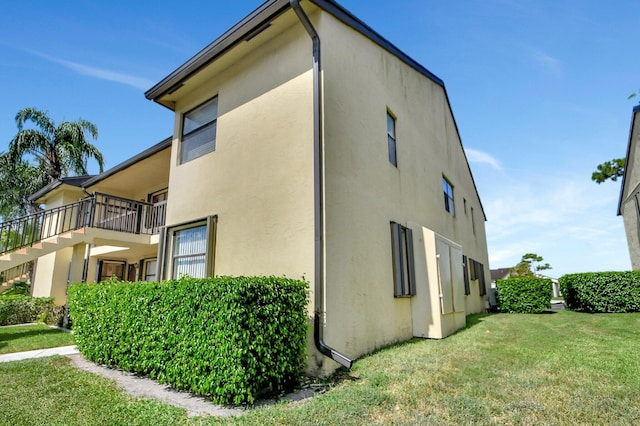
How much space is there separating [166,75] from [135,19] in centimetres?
157

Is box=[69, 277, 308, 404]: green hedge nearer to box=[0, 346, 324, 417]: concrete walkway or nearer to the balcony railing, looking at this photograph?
box=[0, 346, 324, 417]: concrete walkway

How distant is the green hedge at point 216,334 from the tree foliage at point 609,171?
2681cm

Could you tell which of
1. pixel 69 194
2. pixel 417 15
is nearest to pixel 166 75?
pixel 417 15

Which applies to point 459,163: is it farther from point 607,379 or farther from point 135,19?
point 135,19

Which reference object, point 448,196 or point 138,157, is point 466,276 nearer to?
point 448,196

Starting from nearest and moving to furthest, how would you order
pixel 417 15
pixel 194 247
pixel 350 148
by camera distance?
pixel 350 148
pixel 194 247
pixel 417 15

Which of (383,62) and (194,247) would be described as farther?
(383,62)

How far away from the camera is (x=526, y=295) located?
13305mm

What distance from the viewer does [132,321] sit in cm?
536

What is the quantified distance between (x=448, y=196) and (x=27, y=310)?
17.7 meters

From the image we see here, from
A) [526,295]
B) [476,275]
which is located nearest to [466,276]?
[526,295]

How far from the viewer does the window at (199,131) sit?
8297mm

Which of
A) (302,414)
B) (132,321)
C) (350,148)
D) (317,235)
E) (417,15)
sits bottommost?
(302,414)

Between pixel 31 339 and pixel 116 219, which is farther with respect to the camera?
pixel 116 219
